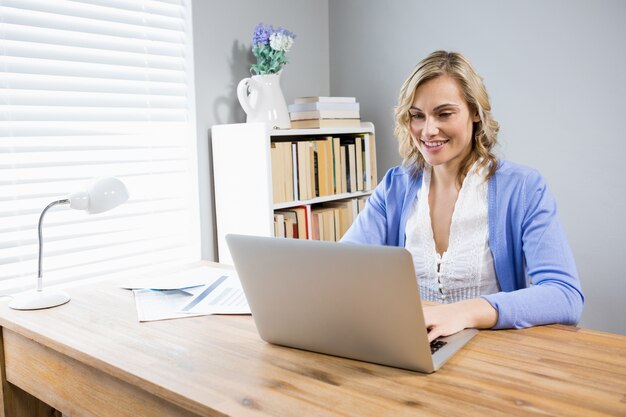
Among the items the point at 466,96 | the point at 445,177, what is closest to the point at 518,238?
the point at 445,177

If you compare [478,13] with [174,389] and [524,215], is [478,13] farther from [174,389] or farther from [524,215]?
[174,389]

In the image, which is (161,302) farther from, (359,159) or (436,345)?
(359,159)

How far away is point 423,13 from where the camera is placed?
3.23 metres

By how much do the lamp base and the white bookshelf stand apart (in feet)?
3.93

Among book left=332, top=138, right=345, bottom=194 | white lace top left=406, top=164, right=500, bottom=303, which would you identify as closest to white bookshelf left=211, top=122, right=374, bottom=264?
book left=332, top=138, right=345, bottom=194

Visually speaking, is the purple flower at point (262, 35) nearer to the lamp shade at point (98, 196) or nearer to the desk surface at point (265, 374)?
the lamp shade at point (98, 196)

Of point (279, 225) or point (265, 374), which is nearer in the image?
point (265, 374)

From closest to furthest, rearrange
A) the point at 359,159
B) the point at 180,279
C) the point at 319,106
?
the point at 180,279
the point at 319,106
the point at 359,159

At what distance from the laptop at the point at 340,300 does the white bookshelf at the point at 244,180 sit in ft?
5.00

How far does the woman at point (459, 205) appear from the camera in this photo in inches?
63.5

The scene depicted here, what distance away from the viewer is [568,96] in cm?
279

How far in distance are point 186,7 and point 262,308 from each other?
205 cm

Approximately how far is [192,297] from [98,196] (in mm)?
356

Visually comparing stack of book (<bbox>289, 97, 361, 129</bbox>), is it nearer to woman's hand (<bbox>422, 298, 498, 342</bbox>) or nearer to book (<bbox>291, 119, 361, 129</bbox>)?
book (<bbox>291, 119, 361, 129</bbox>)
